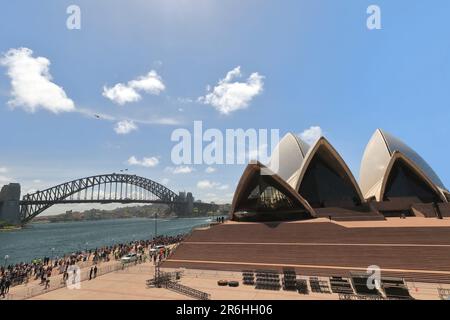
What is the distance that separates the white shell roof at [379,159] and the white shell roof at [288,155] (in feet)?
26.3

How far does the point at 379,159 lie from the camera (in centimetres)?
3341

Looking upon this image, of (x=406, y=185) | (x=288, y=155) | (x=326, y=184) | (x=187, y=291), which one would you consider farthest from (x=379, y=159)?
(x=187, y=291)

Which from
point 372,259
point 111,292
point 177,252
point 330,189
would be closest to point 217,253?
point 177,252

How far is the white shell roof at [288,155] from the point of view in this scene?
35.2 meters

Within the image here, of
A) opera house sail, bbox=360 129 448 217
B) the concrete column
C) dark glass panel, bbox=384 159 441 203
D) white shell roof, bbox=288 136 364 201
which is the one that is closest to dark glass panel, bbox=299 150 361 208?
white shell roof, bbox=288 136 364 201

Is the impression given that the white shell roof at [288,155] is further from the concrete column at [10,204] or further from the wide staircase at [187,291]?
the concrete column at [10,204]

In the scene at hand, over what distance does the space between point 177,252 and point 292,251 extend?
937 cm

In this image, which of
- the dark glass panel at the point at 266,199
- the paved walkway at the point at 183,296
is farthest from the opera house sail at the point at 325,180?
the paved walkway at the point at 183,296

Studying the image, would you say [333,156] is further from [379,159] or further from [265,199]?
[379,159]

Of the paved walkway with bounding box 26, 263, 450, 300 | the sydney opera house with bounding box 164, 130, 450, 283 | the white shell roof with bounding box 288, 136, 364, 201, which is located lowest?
the paved walkway with bounding box 26, 263, 450, 300

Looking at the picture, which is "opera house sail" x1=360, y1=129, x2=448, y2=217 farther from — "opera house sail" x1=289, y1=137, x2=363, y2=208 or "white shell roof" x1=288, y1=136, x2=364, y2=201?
"white shell roof" x1=288, y1=136, x2=364, y2=201

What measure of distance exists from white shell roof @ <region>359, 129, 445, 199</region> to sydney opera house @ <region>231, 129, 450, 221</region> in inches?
5.5

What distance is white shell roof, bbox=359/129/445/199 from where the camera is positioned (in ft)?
107
